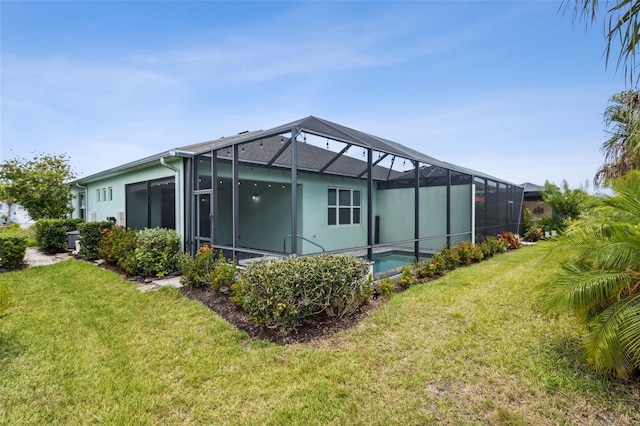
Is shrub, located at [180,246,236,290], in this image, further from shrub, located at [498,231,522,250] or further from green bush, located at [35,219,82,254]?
shrub, located at [498,231,522,250]

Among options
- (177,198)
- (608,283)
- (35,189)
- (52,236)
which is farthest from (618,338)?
(35,189)

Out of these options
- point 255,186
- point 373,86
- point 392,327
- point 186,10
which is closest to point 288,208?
point 255,186

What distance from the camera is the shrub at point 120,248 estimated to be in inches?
294

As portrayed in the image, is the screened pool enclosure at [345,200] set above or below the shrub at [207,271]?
above

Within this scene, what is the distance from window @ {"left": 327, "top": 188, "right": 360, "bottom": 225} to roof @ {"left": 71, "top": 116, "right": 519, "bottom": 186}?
83 centimetres

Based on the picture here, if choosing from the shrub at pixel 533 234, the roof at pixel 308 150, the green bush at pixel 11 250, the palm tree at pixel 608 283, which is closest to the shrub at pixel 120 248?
the green bush at pixel 11 250

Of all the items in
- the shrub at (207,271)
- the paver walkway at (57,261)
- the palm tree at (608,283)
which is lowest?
the paver walkway at (57,261)

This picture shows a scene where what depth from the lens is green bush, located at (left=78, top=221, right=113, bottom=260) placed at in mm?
9734

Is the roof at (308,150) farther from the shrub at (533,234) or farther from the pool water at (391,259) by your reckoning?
the shrub at (533,234)

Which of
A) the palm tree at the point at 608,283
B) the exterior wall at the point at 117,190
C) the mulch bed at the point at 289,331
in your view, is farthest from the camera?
the exterior wall at the point at 117,190

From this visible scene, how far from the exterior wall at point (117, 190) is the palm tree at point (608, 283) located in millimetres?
8050

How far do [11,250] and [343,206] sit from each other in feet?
34.2

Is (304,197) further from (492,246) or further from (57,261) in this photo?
(57,261)

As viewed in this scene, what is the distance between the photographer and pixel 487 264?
9.05 m
